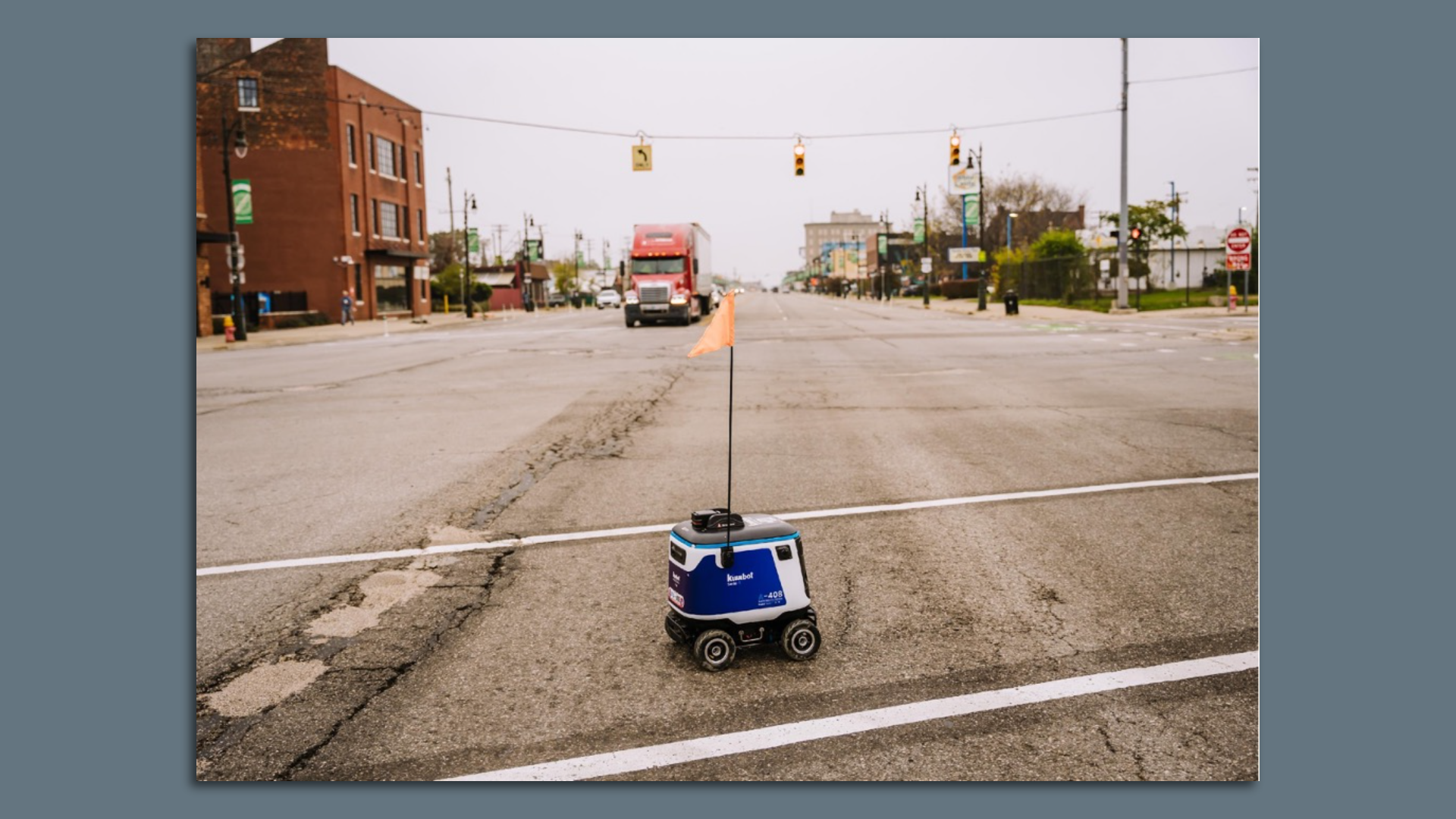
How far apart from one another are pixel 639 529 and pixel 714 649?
10.0ft

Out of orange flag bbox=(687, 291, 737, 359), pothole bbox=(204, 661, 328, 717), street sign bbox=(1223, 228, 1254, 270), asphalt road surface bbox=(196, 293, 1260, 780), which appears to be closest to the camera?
asphalt road surface bbox=(196, 293, 1260, 780)

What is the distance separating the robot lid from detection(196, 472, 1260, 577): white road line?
1.73 metres

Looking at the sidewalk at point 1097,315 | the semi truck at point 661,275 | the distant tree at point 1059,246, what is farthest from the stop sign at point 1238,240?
the distant tree at point 1059,246

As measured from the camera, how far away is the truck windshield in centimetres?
4612

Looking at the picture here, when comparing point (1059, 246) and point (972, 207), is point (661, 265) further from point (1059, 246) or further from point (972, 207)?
point (1059, 246)

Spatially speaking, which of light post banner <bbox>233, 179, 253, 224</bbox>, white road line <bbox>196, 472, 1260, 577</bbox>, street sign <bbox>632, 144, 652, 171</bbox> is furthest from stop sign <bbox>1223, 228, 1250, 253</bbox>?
street sign <bbox>632, 144, 652, 171</bbox>

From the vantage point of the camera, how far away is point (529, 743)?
4168 mm

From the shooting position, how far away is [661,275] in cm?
4606

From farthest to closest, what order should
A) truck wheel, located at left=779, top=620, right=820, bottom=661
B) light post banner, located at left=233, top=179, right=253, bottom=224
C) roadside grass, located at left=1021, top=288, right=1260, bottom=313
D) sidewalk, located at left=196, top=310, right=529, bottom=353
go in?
1. roadside grass, located at left=1021, top=288, right=1260, bottom=313
2. sidewalk, located at left=196, top=310, right=529, bottom=353
3. light post banner, located at left=233, top=179, right=253, bottom=224
4. truck wheel, located at left=779, top=620, right=820, bottom=661

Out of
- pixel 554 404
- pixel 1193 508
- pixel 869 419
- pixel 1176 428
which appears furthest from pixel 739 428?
pixel 1193 508

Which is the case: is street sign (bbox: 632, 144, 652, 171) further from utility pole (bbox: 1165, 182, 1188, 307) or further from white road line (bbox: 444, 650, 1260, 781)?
utility pole (bbox: 1165, 182, 1188, 307)

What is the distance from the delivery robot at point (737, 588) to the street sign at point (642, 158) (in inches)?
160

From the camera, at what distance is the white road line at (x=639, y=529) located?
23.6ft

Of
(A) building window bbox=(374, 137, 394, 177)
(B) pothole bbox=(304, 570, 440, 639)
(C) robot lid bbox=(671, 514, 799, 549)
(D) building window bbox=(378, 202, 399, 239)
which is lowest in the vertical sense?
(B) pothole bbox=(304, 570, 440, 639)
